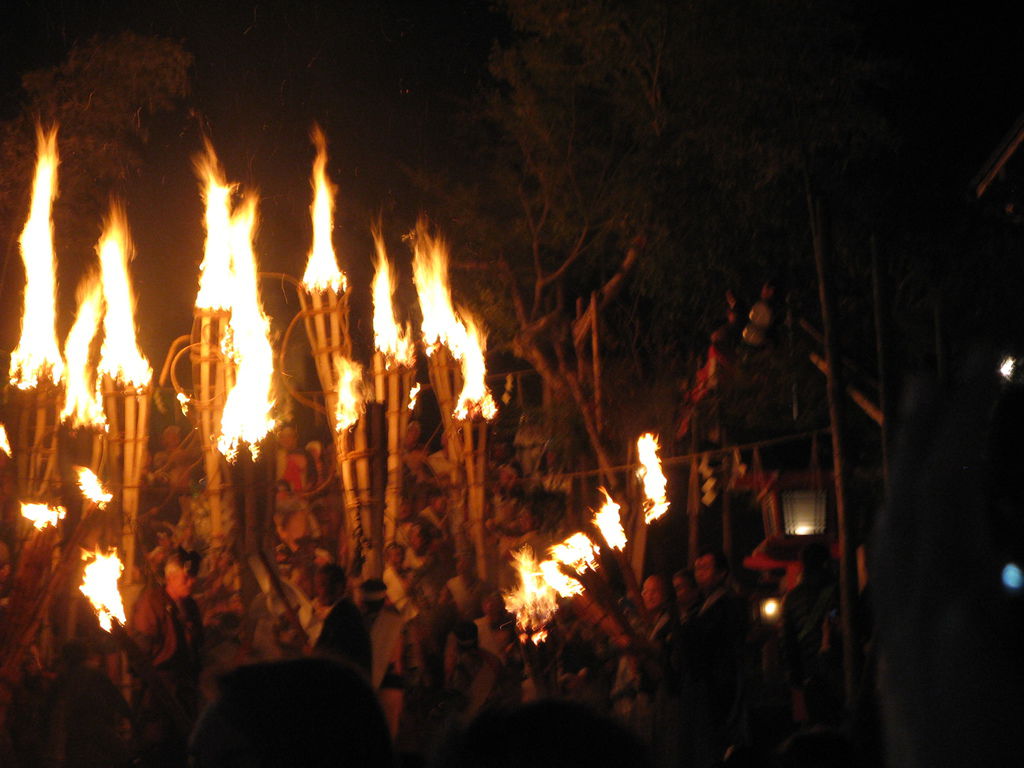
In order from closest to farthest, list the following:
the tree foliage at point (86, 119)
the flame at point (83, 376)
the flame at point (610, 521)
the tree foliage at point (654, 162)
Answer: the flame at point (610, 521) < the flame at point (83, 376) < the tree foliage at point (654, 162) < the tree foliage at point (86, 119)

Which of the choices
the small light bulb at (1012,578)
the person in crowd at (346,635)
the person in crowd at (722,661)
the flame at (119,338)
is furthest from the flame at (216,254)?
the small light bulb at (1012,578)

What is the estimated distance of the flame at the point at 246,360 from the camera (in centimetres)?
789

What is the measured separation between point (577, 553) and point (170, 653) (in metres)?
2.65

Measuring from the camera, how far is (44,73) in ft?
52.2

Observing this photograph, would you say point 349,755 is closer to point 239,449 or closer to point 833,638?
point 239,449

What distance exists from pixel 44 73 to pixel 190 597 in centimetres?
983

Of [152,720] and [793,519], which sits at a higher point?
[793,519]

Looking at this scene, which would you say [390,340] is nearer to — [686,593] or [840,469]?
[686,593]

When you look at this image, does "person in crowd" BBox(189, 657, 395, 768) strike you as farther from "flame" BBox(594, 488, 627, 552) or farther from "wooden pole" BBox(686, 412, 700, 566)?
"wooden pole" BBox(686, 412, 700, 566)

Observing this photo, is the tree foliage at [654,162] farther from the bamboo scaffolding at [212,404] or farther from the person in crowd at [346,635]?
the person in crowd at [346,635]

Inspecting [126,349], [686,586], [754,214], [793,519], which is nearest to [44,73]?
[126,349]

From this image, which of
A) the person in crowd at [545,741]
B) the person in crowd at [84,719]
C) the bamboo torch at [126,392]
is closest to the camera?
the person in crowd at [545,741]

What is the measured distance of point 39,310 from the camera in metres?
9.70

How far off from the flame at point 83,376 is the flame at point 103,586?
193 centimetres
